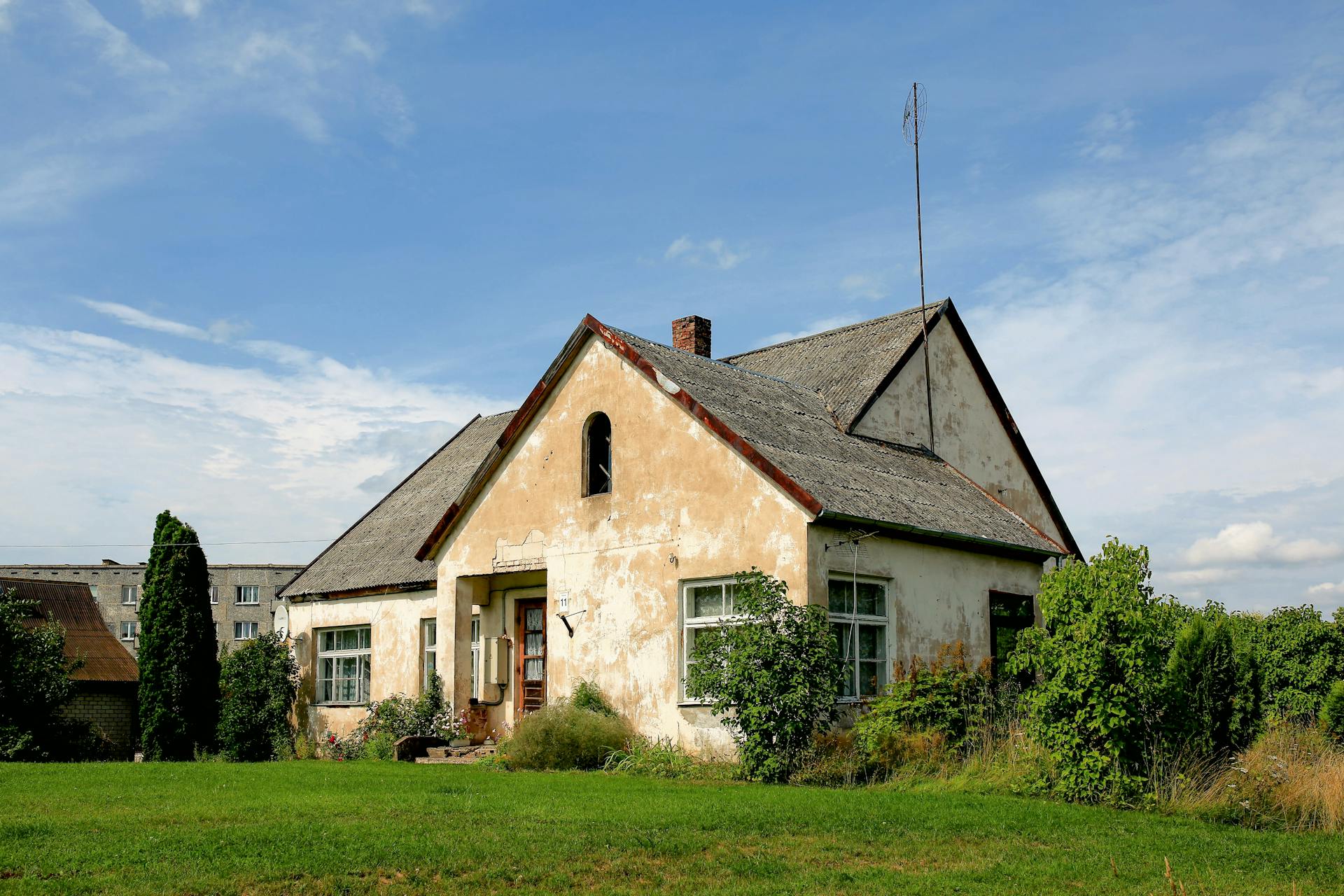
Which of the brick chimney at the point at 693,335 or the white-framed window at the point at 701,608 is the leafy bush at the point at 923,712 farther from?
the brick chimney at the point at 693,335

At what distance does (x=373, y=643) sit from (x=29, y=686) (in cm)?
700

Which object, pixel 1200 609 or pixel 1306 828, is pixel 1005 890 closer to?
pixel 1306 828

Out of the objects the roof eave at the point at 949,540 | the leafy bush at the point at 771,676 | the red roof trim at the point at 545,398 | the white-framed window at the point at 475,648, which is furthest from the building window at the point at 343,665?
the roof eave at the point at 949,540

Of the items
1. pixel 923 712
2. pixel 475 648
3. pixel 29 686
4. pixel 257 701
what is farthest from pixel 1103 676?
pixel 29 686

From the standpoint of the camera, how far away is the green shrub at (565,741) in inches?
675

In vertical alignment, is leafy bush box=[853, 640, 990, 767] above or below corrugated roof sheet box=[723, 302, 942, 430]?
below

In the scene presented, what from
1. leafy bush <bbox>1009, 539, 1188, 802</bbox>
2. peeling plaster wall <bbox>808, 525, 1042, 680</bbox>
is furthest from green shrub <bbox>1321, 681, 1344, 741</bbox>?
leafy bush <bbox>1009, 539, 1188, 802</bbox>

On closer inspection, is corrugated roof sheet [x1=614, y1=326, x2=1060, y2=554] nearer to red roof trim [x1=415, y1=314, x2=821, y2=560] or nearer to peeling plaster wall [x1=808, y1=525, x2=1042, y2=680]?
red roof trim [x1=415, y1=314, x2=821, y2=560]

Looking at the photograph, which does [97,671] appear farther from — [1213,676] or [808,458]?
[1213,676]

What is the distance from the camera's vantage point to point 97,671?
33750 mm

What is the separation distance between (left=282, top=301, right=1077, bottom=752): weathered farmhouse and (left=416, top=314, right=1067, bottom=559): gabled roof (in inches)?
2.3

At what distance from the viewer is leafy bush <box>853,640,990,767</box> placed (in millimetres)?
15062

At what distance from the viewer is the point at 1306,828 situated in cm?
1185

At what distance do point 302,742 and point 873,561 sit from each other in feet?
45.3
